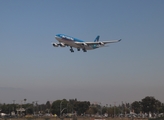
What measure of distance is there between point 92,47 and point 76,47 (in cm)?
594

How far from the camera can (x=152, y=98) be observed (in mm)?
187125

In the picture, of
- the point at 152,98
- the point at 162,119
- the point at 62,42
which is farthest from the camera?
the point at 152,98

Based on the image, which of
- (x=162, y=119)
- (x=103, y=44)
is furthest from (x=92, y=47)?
(x=162, y=119)

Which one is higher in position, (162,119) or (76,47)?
(76,47)

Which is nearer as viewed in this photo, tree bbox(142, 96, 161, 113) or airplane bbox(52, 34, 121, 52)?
airplane bbox(52, 34, 121, 52)

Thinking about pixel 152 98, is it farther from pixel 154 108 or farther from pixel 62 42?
pixel 62 42

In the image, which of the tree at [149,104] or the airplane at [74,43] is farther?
the tree at [149,104]

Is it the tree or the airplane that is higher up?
the airplane

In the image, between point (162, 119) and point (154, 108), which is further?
point (154, 108)

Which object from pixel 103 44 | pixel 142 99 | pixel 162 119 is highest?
pixel 103 44

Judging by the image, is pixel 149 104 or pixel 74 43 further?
pixel 149 104

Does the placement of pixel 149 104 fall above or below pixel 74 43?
below

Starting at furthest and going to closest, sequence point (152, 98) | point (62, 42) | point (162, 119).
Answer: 1. point (152, 98)
2. point (162, 119)
3. point (62, 42)

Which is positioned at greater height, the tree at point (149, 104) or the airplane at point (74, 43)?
the airplane at point (74, 43)
